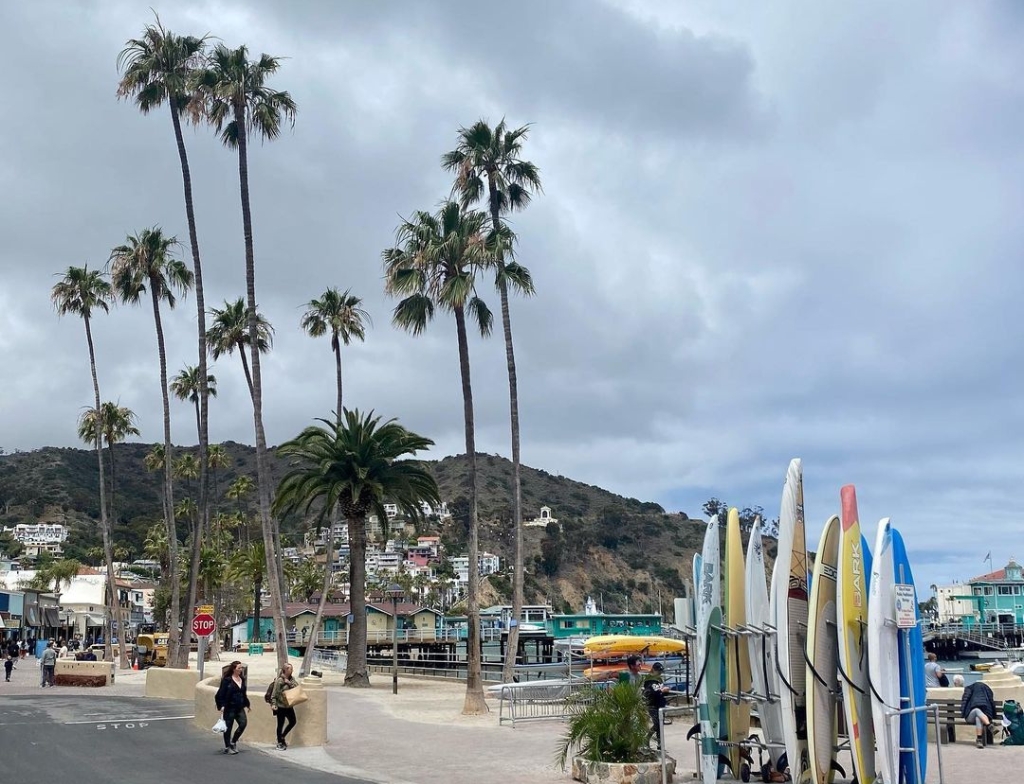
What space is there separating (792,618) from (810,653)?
2.27 ft

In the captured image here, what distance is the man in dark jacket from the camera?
55.8 ft

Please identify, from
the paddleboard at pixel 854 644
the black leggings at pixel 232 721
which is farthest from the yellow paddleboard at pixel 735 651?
the black leggings at pixel 232 721

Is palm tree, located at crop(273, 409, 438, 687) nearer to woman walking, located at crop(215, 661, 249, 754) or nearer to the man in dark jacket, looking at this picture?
woman walking, located at crop(215, 661, 249, 754)

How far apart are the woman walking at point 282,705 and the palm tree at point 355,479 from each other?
19.3 m

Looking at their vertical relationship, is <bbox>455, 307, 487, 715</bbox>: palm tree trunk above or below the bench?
above

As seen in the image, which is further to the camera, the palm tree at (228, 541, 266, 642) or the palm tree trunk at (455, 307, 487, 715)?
the palm tree at (228, 541, 266, 642)

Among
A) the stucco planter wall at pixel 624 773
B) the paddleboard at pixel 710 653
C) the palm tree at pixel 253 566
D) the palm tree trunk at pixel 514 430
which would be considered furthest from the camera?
the palm tree at pixel 253 566

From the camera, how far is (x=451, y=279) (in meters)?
27.9

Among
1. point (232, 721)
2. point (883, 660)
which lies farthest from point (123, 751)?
point (883, 660)

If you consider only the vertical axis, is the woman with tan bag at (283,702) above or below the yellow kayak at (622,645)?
above

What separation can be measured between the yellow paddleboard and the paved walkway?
99 centimetres

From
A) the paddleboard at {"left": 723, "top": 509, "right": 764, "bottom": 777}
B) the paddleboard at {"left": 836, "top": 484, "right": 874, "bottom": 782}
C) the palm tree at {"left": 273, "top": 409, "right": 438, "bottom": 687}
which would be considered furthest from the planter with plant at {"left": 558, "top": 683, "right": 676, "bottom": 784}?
the palm tree at {"left": 273, "top": 409, "right": 438, "bottom": 687}

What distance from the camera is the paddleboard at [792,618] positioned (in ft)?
40.5

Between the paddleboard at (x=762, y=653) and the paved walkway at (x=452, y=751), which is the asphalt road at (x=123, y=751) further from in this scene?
the paddleboard at (x=762, y=653)
